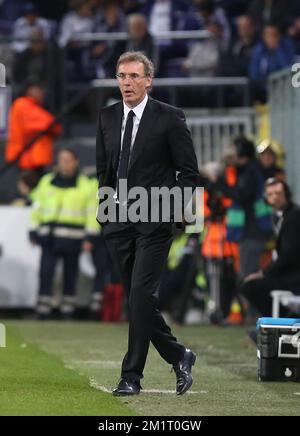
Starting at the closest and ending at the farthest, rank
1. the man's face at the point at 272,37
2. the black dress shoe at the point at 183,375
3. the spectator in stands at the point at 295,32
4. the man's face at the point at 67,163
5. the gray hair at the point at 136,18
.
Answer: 1. the black dress shoe at the point at 183,375
2. the man's face at the point at 67,163
3. the man's face at the point at 272,37
4. the gray hair at the point at 136,18
5. the spectator in stands at the point at 295,32

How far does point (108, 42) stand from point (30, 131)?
210cm

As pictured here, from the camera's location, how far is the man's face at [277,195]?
44.8 ft

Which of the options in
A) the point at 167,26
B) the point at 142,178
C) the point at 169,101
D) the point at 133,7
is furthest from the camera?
the point at 133,7

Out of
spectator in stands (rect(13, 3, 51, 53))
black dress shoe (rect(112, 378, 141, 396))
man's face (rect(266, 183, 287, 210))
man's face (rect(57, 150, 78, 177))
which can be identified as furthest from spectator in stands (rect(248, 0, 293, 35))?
black dress shoe (rect(112, 378, 141, 396))

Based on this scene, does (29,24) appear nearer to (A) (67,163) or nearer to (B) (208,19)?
(B) (208,19)

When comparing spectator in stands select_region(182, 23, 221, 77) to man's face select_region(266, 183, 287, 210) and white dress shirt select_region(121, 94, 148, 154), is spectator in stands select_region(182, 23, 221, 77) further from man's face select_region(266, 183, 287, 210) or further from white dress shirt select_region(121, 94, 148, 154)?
white dress shirt select_region(121, 94, 148, 154)

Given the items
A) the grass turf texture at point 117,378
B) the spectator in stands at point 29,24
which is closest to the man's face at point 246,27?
the spectator in stands at point 29,24

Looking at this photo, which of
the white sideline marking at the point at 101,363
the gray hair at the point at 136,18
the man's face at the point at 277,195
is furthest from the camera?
the gray hair at the point at 136,18

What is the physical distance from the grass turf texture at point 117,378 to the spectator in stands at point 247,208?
1.41m

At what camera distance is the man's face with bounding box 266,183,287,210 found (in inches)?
538

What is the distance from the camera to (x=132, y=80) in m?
9.24

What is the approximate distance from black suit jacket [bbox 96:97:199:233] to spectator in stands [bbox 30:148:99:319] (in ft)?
28.3

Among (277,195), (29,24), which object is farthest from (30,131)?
(277,195)

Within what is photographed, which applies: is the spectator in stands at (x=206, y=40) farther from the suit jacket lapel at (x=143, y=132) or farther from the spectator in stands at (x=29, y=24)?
the suit jacket lapel at (x=143, y=132)
